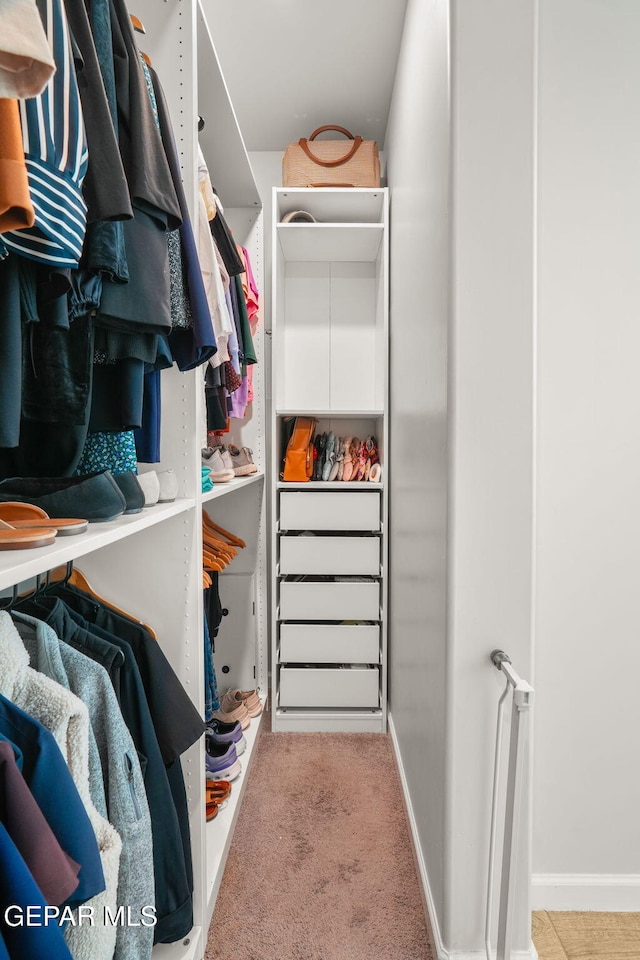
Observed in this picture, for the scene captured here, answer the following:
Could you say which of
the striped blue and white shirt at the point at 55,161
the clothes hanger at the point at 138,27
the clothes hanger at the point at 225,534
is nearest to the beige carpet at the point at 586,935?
the clothes hanger at the point at 225,534

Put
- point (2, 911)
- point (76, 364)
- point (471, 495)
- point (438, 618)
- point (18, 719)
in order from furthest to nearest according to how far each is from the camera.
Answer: point (438, 618)
point (471, 495)
point (76, 364)
point (18, 719)
point (2, 911)

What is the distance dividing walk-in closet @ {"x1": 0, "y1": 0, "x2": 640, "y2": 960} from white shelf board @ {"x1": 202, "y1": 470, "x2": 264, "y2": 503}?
56 mm

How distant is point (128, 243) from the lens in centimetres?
88

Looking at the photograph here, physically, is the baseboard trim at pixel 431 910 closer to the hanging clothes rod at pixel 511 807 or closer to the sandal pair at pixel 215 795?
the hanging clothes rod at pixel 511 807

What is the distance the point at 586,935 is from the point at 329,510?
1.53 m

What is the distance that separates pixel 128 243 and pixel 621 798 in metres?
1.65

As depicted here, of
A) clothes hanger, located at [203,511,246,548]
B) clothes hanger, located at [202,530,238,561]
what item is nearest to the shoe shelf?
clothes hanger, located at [203,511,246,548]

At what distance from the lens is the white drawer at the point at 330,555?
7.95 ft

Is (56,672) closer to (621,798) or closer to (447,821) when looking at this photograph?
(447,821)

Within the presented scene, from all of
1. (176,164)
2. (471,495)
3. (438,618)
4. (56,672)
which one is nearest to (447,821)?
(438,618)

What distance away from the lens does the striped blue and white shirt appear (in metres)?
0.63

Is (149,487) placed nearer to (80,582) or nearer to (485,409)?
(80,582)

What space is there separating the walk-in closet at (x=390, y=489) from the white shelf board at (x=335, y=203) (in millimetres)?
140

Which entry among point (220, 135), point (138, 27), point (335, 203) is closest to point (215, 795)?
point (138, 27)
